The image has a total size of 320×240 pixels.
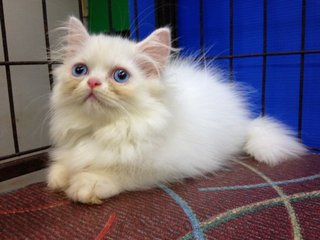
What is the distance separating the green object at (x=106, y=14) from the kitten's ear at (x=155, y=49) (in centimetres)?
88

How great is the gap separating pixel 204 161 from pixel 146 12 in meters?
1.04

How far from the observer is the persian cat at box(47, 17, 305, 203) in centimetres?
92

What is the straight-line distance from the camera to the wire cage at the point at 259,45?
4.80 ft

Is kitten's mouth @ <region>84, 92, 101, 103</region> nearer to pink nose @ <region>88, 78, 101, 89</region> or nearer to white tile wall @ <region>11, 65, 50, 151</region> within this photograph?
pink nose @ <region>88, 78, 101, 89</region>

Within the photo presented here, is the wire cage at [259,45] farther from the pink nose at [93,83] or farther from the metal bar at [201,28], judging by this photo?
the pink nose at [93,83]

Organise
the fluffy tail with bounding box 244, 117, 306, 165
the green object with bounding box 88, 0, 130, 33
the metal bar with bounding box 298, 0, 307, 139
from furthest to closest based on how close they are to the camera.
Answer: the green object with bounding box 88, 0, 130, 33 → the metal bar with bounding box 298, 0, 307, 139 → the fluffy tail with bounding box 244, 117, 306, 165

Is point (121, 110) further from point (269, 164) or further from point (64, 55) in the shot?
point (269, 164)

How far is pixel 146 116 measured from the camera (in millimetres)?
965

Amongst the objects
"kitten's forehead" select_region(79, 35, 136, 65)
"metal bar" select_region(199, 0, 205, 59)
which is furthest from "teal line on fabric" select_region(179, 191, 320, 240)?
"metal bar" select_region(199, 0, 205, 59)

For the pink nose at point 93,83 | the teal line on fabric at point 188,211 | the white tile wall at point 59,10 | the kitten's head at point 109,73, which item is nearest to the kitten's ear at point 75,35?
the kitten's head at point 109,73

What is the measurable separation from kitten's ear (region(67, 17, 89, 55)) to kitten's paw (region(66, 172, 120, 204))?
418 mm

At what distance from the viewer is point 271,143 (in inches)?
51.3

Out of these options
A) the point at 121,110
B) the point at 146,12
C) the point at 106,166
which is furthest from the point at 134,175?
the point at 146,12

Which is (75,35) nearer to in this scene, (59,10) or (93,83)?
(93,83)
